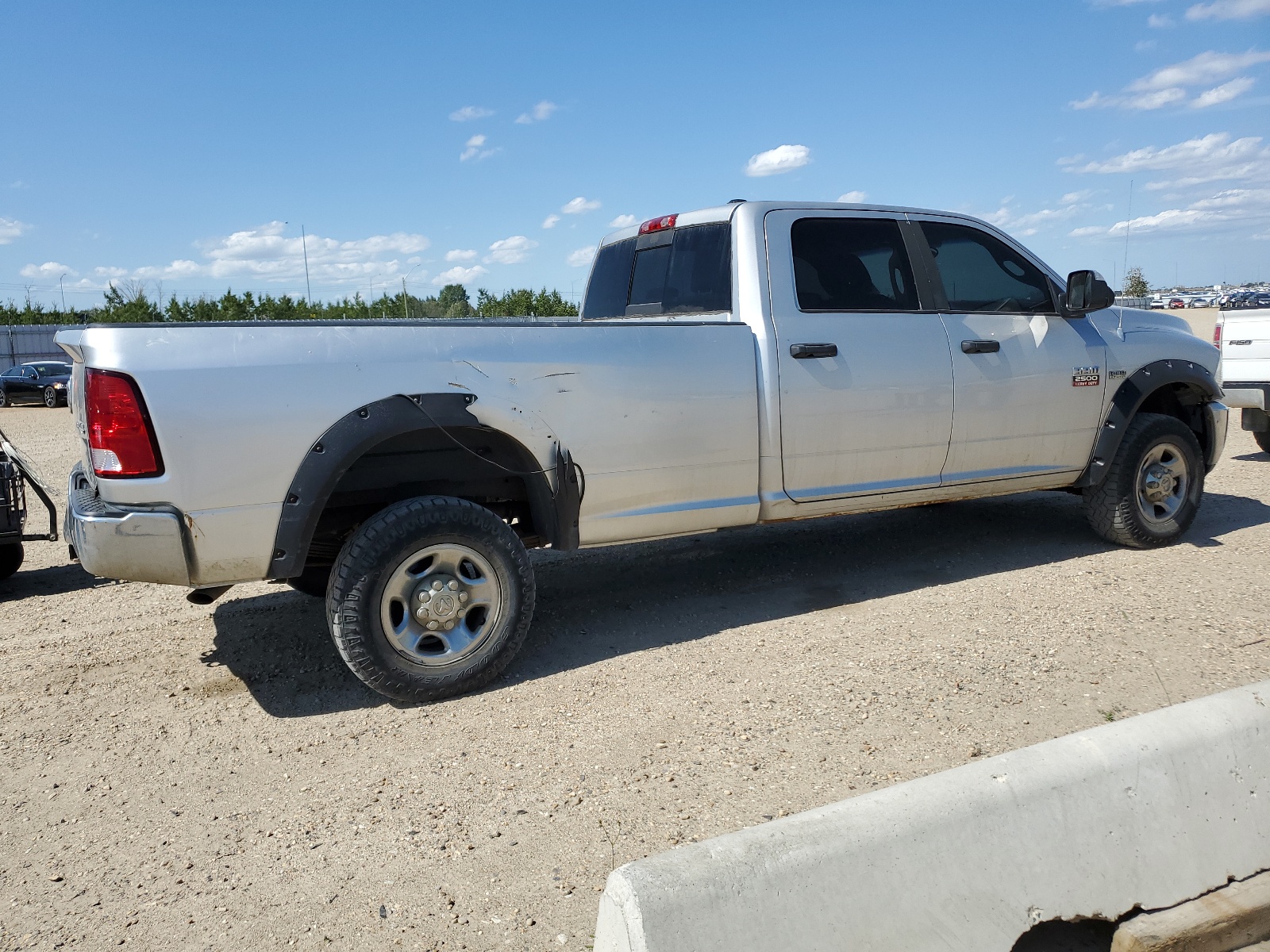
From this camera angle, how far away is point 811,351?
4.84 metres

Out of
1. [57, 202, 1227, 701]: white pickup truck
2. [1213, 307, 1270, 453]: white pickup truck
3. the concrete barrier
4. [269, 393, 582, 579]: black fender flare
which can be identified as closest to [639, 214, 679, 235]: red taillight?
[57, 202, 1227, 701]: white pickup truck

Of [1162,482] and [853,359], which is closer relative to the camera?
[853,359]

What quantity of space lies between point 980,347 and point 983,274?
543 mm

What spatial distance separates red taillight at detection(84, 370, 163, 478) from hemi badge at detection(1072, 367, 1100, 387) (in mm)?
4840

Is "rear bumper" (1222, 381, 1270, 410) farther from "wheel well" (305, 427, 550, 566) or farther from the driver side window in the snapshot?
"wheel well" (305, 427, 550, 566)

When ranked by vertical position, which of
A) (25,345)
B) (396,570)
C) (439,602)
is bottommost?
(439,602)

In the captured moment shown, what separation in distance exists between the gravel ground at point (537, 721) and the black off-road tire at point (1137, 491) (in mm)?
145

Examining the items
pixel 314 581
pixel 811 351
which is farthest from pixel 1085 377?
pixel 314 581

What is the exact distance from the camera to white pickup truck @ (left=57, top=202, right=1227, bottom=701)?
3.67 meters

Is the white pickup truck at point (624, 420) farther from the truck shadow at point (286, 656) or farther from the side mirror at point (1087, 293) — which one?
the truck shadow at point (286, 656)

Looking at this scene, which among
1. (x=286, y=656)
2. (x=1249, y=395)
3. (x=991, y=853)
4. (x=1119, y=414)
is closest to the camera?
(x=991, y=853)

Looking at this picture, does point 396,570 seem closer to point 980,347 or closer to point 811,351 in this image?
point 811,351

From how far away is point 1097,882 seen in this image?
261 cm

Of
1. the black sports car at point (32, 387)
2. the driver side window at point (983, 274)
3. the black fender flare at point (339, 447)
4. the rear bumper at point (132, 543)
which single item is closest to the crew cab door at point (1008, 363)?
the driver side window at point (983, 274)
